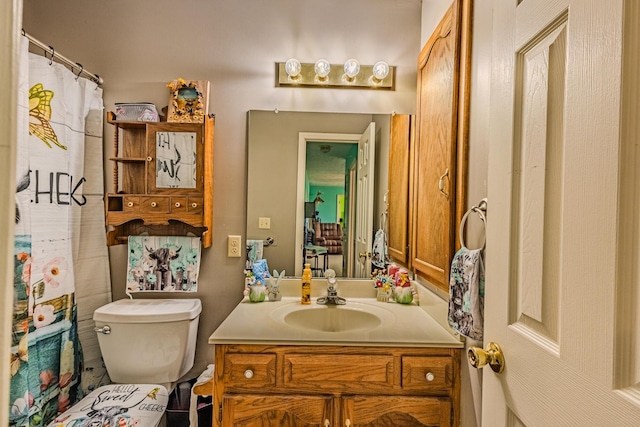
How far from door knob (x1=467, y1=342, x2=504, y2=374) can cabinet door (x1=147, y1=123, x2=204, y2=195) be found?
1396 mm

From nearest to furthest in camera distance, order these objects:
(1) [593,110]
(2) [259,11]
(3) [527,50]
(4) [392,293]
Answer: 1. (1) [593,110]
2. (3) [527,50]
3. (4) [392,293]
4. (2) [259,11]

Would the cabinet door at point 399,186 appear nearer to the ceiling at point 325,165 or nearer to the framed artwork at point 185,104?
the ceiling at point 325,165

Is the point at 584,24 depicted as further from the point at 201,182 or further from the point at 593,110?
the point at 201,182

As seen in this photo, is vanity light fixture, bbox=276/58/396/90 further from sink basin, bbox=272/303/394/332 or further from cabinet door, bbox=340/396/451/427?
cabinet door, bbox=340/396/451/427

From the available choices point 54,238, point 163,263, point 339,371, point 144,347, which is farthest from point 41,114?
point 339,371

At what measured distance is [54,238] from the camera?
1501 mm

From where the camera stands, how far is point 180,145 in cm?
168

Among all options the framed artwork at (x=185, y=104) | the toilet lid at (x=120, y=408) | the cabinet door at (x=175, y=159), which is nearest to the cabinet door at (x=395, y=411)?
the toilet lid at (x=120, y=408)

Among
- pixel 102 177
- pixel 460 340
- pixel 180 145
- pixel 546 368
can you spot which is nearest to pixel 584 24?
pixel 546 368

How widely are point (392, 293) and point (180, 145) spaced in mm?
1269

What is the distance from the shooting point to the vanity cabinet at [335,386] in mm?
1151

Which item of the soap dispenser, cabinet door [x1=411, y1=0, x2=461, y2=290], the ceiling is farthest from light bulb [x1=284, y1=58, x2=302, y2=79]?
the soap dispenser

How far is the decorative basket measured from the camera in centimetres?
166

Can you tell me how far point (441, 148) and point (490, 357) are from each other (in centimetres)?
80
